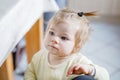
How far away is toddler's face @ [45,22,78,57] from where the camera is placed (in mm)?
876

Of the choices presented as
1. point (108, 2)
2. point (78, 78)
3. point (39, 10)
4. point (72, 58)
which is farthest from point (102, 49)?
point (78, 78)

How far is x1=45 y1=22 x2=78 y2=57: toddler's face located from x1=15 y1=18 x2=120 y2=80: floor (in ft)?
2.42

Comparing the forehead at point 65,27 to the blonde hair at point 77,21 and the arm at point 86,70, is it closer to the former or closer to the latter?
the blonde hair at point 77,21

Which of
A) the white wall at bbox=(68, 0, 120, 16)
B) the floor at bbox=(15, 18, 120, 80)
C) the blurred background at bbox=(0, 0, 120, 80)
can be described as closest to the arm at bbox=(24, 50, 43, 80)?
the blurred background at bbox=(0, 0, 120, 80)

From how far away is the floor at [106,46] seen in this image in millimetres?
1688

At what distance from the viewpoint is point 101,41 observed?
1.97 meters

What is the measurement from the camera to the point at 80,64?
887 millimetres

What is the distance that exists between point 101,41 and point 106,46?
3.1 inches

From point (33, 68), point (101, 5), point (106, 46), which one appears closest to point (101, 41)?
point (106, 46)

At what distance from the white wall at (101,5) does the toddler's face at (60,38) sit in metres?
1.39

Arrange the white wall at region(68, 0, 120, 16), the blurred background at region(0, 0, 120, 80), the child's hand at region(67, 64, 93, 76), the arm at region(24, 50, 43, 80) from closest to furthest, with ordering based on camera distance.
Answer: the child's hand at region(67, 64, 93, 76)
the arm at region(24, 50, 43, 80)
the blurred background at region(0, 0, 120, 80)
the white wall at region(68, 0, 120, 16)

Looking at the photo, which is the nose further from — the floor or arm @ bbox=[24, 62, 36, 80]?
the floor

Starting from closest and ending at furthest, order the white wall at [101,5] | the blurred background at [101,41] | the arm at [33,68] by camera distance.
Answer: the arm at [33,68]
the blurred background at [101,41]
the white wall at [101,5]

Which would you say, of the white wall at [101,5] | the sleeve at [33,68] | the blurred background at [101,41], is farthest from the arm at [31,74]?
the white wall at [101,5]
